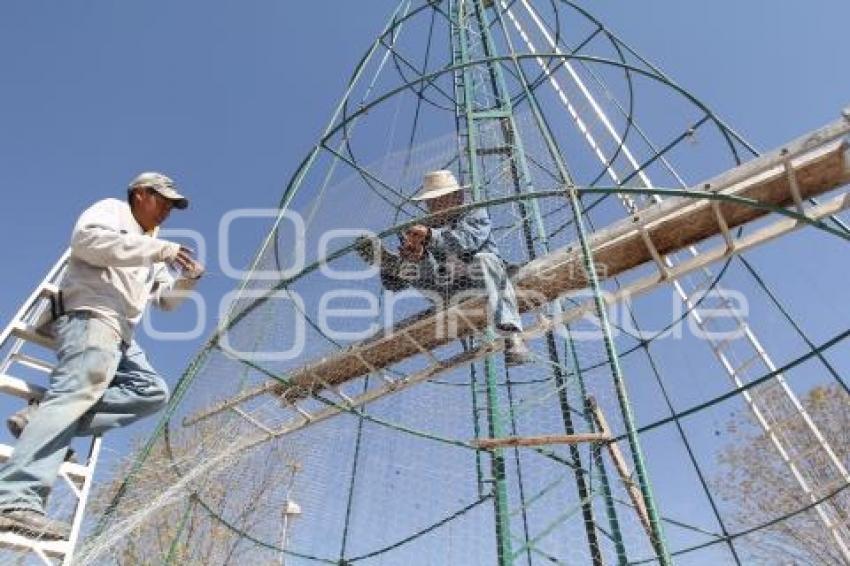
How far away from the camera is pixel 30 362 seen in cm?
335

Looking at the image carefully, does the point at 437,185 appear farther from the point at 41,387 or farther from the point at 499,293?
the point at 41,387

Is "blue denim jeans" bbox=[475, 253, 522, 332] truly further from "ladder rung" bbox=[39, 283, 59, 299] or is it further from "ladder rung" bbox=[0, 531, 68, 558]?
"ladder rung" bbox=[0, 531, 68, 558]

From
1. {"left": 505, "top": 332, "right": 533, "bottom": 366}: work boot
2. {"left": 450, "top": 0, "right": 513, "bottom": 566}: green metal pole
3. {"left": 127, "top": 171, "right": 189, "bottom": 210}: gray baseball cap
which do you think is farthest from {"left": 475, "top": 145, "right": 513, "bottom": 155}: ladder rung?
{"left": 127, "top": 171, "right": 189, "bottom": 210}: gray baseball cap

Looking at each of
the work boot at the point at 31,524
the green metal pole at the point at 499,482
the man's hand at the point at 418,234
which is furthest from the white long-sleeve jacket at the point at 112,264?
the green metal pole at the point at 499,482

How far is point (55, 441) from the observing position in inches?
106

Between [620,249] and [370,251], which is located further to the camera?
[370,251]

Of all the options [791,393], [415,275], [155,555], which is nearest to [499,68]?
[415,275]

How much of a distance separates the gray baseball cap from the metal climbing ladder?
0.60 metres

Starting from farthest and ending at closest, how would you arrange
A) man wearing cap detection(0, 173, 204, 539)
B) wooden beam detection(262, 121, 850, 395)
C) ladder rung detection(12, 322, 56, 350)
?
wooden beam detection(262, 121, 850, 395)
ladder rung detection(12, 322, 56, 350)
man wearing cap detection(0, 173, 204, 539)

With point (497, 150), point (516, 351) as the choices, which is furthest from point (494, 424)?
point (497, 150)

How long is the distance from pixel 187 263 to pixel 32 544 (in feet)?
4.79

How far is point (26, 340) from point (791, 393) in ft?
24.3

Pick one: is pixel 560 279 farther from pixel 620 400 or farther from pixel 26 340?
pixel 26 340

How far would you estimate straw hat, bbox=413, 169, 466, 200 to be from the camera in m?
5.58
